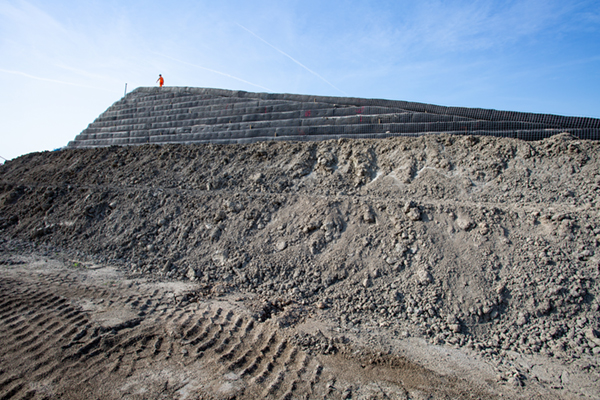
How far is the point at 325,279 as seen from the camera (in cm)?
484

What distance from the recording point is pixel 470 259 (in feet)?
14.7

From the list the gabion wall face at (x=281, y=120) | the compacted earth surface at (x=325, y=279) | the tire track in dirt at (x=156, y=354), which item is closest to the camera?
the tire track in dirt at (x=156, y=354)

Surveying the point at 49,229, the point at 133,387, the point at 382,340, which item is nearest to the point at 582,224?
the point at 382,340

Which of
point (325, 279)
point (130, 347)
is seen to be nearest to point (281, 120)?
point (325, 279)

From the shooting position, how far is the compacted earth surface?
313cm

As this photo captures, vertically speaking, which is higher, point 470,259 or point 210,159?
point 210,159

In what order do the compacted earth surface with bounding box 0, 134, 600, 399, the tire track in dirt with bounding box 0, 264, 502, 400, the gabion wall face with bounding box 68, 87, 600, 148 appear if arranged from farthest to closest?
the gabion wall face with bounding box 68, 87, 600, 148 < the compacted earth surface with bounding box 0, 134, 600, 399 < the tire track in dirt with bounding box 0, 264, 502, 400

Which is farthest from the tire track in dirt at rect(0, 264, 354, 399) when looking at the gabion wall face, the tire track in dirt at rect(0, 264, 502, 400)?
the gabion wall face

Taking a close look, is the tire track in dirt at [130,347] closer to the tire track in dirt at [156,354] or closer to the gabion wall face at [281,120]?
the tire track in dirt at [156,354]

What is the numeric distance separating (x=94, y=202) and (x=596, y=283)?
32.0 ft

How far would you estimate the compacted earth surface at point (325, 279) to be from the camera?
3.13m

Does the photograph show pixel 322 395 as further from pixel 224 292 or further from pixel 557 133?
pixel 557 133

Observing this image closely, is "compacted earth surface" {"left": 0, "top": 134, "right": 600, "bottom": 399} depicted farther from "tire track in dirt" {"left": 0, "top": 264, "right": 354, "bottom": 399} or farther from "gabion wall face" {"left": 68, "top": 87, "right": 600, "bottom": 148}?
"gabion wall face" {"left": 68, "top": 87, "right": 600, "bottom": 148}

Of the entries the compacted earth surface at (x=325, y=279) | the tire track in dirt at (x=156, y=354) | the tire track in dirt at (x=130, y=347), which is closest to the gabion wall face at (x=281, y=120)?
the compacted earth surface at (x=325, y=279)
